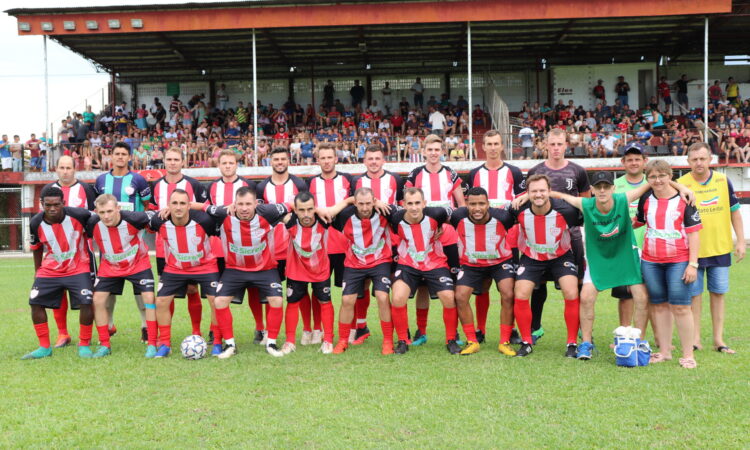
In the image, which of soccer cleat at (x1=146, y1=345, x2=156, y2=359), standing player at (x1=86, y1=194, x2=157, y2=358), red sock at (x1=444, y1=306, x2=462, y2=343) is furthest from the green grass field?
standing player at (x1=86, y1=194, x2=157, y2=358)

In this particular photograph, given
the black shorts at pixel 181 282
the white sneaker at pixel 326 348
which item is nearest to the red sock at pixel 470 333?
the white sneaker at pixel 326 348

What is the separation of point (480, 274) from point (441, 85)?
2217 centimetres

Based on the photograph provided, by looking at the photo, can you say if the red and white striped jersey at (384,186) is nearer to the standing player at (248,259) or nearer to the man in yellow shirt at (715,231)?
the standing player at (248,259)

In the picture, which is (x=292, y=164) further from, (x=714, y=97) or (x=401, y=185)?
(x=714, y=97)

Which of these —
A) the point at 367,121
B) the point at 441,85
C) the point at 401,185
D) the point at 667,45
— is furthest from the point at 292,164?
the point at 667,45

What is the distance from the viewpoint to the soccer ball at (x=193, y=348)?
6.48 meters

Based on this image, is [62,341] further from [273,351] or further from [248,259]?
[273,351]

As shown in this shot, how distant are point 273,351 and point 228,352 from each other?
1.52ft

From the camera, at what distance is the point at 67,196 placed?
7500 millimetres

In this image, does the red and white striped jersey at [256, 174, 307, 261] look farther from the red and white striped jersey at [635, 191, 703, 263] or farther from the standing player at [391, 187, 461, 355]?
the red and white striped jersey at [635, 191, 703, 263]

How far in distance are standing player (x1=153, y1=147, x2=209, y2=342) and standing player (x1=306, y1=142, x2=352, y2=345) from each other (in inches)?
47.1

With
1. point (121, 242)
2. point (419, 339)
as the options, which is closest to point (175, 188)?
point (121, 242)

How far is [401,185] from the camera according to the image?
756 cm

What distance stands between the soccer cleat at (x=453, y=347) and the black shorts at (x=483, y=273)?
61 cm
